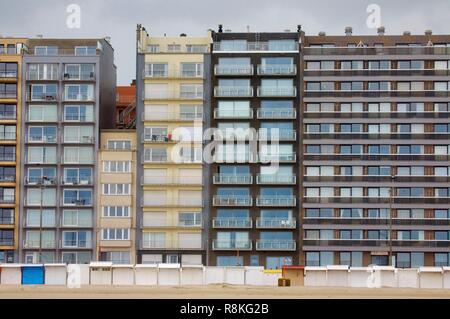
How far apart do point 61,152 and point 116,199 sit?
28.1 feet

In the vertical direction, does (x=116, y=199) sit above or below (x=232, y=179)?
below

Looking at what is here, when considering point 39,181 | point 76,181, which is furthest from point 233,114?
point 39,181

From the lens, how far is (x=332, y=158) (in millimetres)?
146750

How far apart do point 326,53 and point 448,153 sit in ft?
61.0

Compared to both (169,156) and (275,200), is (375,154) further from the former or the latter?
(169,156)

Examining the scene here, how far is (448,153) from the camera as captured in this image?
5763 inches

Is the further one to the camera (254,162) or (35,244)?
(254,162)

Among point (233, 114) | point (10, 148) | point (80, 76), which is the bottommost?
point (10, 148)

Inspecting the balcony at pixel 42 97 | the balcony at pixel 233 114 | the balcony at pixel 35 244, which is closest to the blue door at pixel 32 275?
the balcony at pixel 35 244
